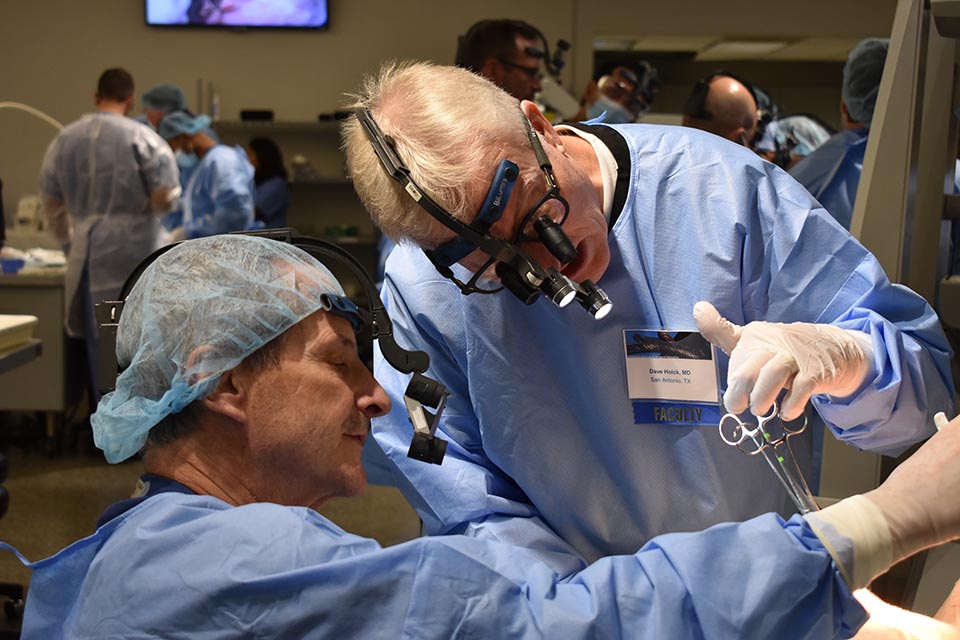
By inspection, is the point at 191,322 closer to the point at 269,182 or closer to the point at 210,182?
the point at 210,182

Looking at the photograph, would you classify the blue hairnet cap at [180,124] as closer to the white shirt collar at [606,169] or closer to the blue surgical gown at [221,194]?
the blue surgical gown at [221,194]

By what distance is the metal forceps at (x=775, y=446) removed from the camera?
127cm

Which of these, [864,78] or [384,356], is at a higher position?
[864,78]

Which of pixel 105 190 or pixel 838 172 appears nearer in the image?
pixel 838 172

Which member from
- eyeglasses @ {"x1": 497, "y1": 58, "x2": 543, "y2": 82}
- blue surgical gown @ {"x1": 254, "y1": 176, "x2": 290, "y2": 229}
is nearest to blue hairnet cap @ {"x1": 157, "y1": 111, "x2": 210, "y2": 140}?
blue surgical gown @ {"x1": 254, "y1": 176, "x2": 290, "y2": 229}

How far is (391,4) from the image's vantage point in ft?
24.7

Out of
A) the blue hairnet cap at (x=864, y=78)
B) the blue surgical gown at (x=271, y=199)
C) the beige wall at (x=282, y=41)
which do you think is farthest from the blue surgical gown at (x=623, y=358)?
the beige wall at (x=282, y=41)

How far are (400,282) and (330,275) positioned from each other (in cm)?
25

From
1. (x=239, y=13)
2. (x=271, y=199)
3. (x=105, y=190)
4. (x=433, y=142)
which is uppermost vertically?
(x=239, y=13)

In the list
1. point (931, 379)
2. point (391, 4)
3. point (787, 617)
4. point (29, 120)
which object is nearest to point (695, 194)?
point (931, 379)

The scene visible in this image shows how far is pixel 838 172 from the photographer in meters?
3.21

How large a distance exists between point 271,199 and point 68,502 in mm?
3035

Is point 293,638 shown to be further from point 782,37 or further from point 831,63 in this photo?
point 831,63

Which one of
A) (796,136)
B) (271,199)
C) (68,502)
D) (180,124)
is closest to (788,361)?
(796,136)
